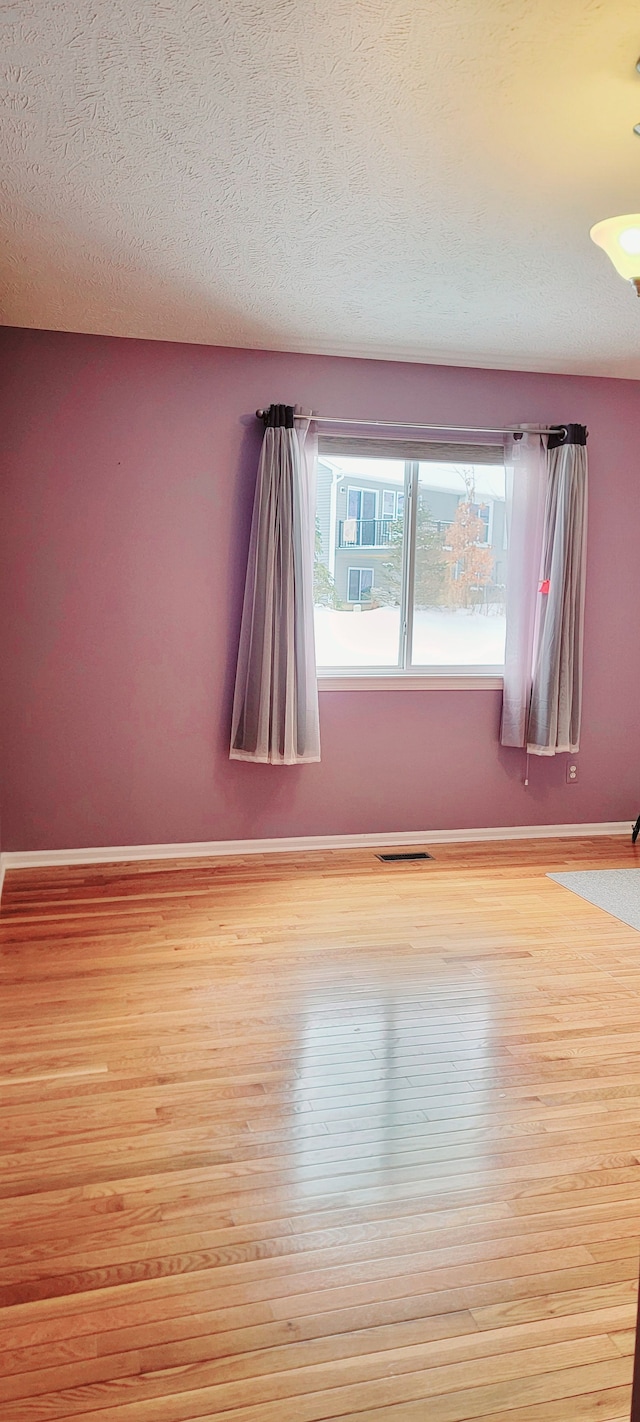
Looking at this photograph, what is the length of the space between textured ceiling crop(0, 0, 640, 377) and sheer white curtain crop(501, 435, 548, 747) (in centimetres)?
84

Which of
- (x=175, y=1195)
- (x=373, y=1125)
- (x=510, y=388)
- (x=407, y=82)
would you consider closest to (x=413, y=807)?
(x=510, y=388)

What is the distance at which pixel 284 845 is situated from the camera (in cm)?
507

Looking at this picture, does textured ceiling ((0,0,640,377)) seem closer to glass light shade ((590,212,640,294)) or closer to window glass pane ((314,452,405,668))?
glass light shade ((590,212,640,294))

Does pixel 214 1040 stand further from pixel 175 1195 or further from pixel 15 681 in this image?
pixel 15 681

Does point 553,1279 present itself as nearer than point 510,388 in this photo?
Yes

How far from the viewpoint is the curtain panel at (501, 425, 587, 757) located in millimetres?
5117

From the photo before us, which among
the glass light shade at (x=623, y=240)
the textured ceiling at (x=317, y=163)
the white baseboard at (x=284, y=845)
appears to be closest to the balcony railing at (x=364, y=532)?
the textured ceiling at (x=317, y=163)

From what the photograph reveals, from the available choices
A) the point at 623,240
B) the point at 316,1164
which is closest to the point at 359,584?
the point at 623,240

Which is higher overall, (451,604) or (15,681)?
(451,604)

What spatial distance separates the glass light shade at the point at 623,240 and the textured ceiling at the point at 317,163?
22cm

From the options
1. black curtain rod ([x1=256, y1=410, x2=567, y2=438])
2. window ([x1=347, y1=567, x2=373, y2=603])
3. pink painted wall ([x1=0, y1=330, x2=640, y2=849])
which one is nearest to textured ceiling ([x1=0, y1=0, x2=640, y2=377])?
pink painted wall ([x1=0, y1=330, x2=640, y2=849])

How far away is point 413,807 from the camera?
527cm

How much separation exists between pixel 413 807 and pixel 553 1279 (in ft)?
11.0

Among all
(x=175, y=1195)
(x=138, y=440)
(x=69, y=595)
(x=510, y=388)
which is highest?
(x=510, y=388)
